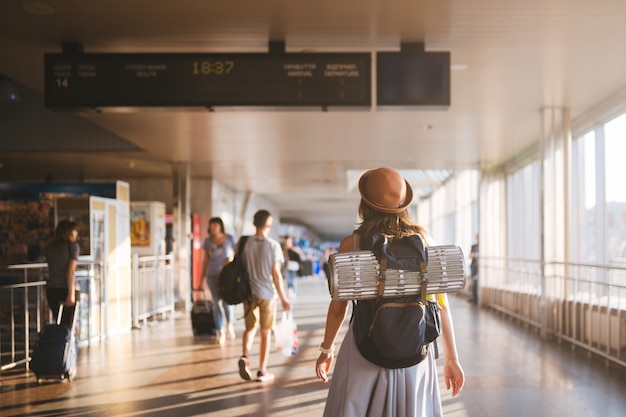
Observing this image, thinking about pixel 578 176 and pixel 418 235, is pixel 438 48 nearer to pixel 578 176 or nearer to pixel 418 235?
pixel 418 235

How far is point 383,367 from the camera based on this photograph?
2.69m

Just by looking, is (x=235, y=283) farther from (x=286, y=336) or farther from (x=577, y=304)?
(x=577, y=304)

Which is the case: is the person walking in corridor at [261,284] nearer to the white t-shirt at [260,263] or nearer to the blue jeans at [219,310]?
the white t-shirt at [260,263]

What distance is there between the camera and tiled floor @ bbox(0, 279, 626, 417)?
5758mm

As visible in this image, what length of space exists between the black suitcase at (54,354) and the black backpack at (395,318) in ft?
16.7

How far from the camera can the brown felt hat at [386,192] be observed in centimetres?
279

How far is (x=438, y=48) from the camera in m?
6.92

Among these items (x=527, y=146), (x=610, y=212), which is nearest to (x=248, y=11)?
(x=610, y=212)

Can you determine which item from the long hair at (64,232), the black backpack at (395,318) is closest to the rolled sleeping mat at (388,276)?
the black backpack at (395,318)

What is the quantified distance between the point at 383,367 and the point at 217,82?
4078 millimetres

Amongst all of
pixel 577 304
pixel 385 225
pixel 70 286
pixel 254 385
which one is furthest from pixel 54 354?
pixel 577 304

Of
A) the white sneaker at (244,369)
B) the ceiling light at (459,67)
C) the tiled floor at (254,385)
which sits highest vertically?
the ceiling light at (459,67)

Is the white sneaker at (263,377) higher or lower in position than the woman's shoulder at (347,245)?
lower

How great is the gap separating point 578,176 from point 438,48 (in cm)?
573
